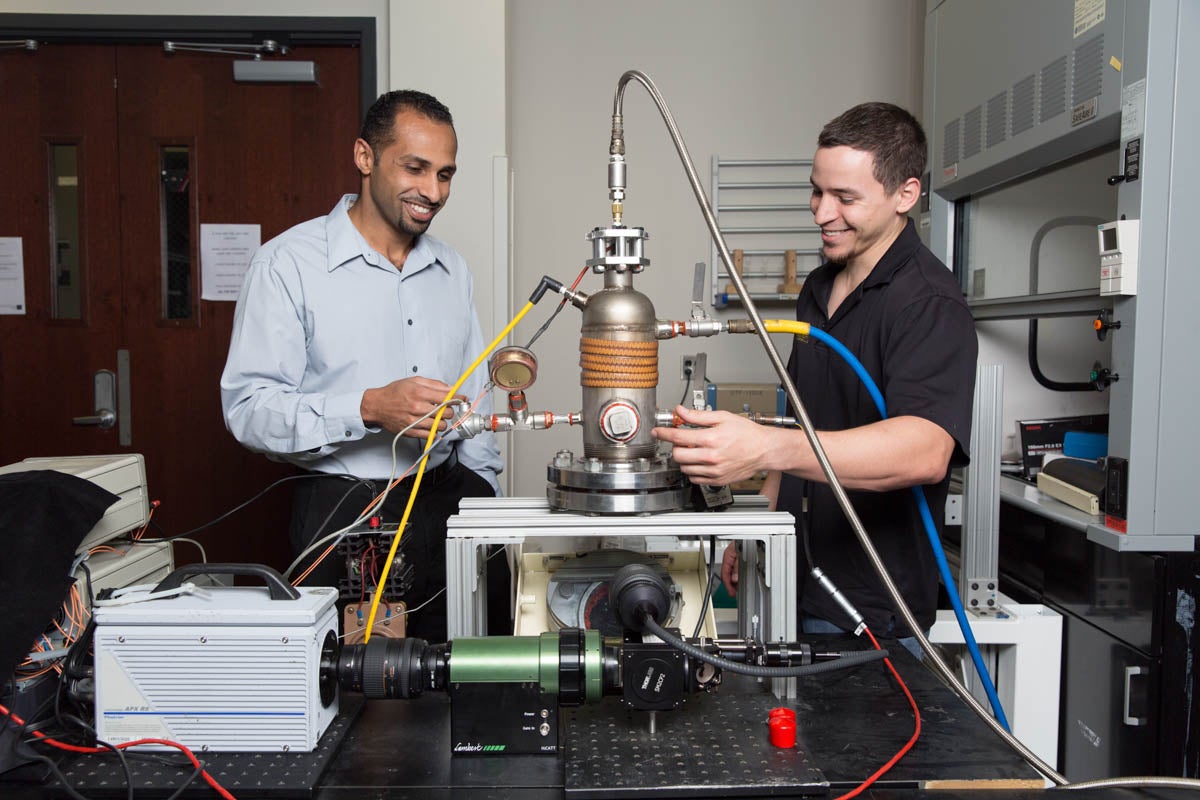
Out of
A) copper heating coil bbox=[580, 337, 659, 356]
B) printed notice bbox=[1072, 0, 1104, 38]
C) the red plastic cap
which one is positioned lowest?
the red plastic cap

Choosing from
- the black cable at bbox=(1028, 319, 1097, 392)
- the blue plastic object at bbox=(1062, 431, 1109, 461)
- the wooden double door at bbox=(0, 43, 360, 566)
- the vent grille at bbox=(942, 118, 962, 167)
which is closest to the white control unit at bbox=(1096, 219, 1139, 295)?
the blue plastic object at bbox=(1062, 431, 1109, 461)

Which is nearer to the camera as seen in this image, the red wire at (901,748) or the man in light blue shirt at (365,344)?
the red wire at (901,748)

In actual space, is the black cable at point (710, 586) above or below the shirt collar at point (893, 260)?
below

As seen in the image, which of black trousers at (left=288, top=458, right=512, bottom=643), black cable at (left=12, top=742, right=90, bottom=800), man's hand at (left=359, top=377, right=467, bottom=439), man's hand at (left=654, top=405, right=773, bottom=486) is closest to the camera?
black cable at (left=12, top=742, right=90, bottom=800)

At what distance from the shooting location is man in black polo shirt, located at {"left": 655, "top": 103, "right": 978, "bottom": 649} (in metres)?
1.22

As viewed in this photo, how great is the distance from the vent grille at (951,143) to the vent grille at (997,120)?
202mm

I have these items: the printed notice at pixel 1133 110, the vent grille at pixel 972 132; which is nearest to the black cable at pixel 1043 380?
the vent grille at pixel 972 132

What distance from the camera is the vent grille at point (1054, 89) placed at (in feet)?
6.31

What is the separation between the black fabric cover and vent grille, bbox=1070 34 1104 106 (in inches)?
75.2

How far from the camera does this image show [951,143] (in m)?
2.56

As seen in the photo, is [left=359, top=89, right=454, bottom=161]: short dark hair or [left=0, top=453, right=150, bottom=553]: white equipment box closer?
[left=0, top=453, right=150, bottom=553]: white equipment box

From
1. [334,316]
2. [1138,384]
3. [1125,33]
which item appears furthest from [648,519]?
[1125,33]

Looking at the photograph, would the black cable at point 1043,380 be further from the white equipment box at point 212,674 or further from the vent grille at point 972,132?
the white equipment box at point 212,674

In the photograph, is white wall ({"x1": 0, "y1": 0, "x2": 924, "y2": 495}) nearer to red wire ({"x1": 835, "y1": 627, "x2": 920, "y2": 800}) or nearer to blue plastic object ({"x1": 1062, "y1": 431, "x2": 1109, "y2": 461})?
blue plastic object ({"x1": 1062, "y1": 431, "x2": 1109, "y2": 461})
